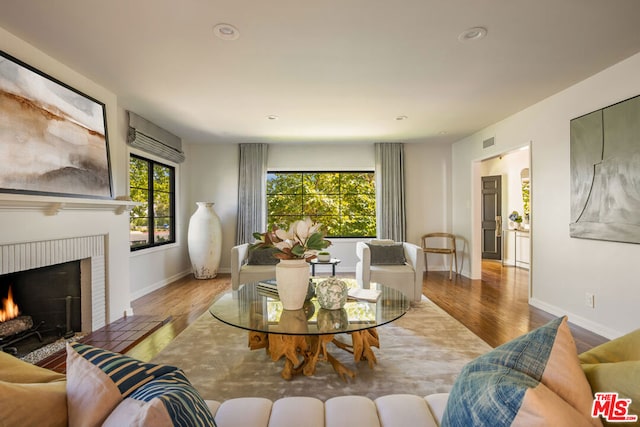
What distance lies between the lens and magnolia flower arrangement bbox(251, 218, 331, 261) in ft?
6.35

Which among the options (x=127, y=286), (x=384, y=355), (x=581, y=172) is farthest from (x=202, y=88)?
(x=581, y=172)

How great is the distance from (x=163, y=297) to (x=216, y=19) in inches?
137

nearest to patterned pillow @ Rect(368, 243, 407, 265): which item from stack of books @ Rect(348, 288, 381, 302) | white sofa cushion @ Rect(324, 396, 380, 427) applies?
stack of books @ Rect(348, 288, 381, 302)

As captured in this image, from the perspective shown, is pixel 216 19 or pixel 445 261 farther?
pixel 445 261

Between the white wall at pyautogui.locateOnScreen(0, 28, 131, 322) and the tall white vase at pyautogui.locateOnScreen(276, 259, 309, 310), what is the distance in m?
1.96

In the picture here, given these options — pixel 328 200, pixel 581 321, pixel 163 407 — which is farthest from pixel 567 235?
pixel 163 407

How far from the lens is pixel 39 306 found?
8.80 ft

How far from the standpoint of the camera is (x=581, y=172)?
3.04 meters

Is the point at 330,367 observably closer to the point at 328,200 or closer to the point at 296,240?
the point at 296,240

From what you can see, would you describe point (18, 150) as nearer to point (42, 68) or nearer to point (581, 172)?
point (42, 68)

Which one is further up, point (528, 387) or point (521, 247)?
point (528, 387)

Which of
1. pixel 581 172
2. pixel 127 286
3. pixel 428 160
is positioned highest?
pixel 428 160

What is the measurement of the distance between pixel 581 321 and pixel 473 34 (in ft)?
9.52

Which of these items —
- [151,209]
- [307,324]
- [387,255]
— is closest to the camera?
[307,324]
